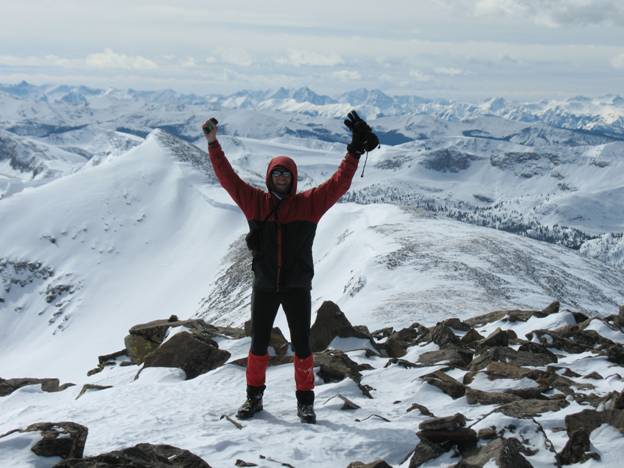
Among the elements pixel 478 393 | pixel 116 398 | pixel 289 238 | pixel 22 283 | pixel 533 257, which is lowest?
pixel 22 283

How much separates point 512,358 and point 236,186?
28.1ft

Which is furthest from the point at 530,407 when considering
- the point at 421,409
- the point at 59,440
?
the point at 59,440

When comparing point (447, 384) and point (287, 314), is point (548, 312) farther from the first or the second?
point (287, 314)

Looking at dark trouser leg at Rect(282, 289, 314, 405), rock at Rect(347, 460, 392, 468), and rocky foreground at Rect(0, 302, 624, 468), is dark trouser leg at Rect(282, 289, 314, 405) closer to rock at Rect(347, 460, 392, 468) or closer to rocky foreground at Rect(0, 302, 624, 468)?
rocky foreground at Rect(0, 302, 624, 468)

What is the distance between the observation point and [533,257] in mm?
74938

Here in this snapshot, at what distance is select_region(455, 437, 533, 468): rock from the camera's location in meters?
7.64

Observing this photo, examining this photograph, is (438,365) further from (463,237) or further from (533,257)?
(533,257)

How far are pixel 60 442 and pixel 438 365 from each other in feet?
29.5

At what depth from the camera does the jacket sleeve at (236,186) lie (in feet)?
33.7

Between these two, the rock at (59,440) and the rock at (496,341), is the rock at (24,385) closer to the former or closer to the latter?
the rock at (59,440)

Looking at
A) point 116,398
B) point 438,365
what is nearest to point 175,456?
point 116,398

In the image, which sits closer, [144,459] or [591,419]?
[144,459]

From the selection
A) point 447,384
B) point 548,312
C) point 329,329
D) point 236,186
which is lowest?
point 548,312

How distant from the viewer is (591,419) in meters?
8.78
